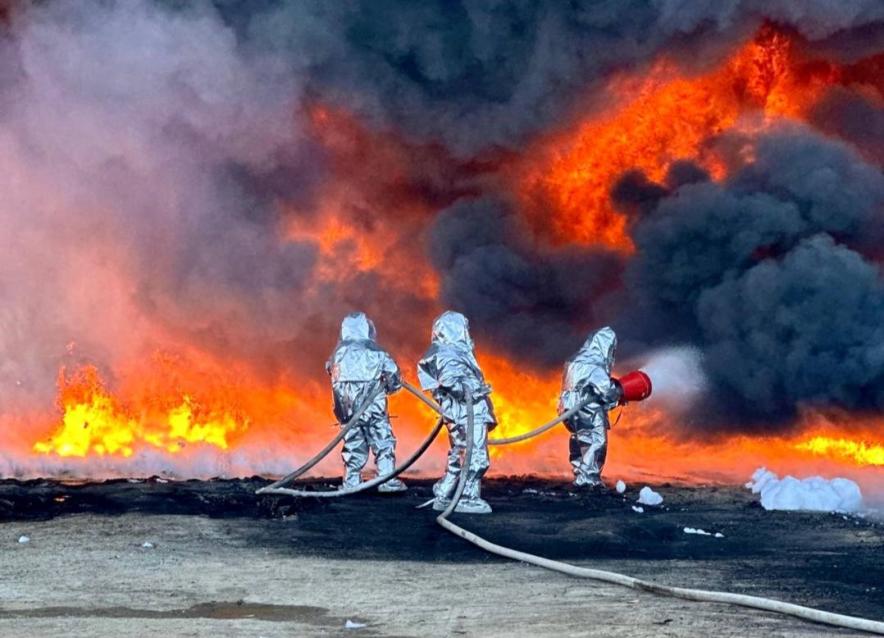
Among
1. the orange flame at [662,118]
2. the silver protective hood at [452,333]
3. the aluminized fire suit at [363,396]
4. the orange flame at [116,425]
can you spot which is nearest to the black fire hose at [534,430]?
the aluminized fire suit at [363,396]

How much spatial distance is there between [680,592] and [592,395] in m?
8.81

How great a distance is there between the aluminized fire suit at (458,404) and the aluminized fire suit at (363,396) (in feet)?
4.28

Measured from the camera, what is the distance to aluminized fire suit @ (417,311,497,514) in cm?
1588

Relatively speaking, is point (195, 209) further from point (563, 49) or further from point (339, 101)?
point (563, 49)

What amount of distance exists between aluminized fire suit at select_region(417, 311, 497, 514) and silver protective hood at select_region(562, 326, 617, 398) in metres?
A: 2.78

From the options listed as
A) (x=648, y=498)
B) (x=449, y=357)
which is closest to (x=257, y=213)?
(x=449, y=357)

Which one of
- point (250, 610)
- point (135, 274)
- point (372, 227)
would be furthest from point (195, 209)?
point (250, 610)

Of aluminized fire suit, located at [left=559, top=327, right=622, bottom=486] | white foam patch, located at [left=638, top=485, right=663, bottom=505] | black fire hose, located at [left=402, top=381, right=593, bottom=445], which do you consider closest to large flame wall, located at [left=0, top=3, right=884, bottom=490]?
aluminized fire suit, located at [left=559, top=327, right=622, bottom=486]

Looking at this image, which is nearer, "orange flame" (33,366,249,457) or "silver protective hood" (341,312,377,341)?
"silver protective hood" (341,312,377,341)

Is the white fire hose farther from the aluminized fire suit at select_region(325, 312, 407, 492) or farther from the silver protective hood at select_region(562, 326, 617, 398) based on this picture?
the silver protective hood at select_region(562, 326, 617, 398)

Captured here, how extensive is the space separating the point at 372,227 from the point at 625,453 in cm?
623

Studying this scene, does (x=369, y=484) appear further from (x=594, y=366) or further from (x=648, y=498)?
(x=594, y=366)

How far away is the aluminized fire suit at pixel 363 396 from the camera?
57.3ft

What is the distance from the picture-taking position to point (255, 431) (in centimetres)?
2414
